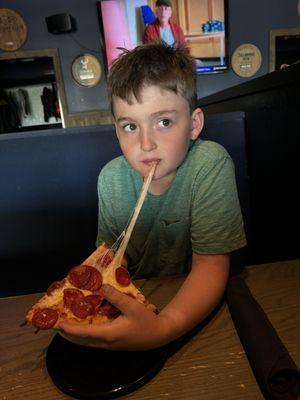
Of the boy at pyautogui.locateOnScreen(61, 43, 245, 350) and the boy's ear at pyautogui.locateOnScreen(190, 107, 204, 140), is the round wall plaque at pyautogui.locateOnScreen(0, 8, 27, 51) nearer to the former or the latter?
the boy at pyautogui.locateOnScreen(61, 43, 245, 350)

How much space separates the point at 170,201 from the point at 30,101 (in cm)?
457

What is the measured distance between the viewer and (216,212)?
73cm

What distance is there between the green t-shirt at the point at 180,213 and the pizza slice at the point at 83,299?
0.86 feet

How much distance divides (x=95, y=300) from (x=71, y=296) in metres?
0.04

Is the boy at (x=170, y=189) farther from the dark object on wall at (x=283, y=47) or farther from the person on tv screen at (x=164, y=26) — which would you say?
the dark object on wall at (x=283, y=47)

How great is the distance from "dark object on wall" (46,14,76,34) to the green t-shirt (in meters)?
3.85

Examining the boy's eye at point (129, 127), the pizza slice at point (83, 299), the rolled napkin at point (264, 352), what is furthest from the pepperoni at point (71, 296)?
the boy's eye at point (129, 127)

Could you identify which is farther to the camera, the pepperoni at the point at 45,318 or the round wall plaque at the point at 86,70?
the round wall plaque at the point at 86,70

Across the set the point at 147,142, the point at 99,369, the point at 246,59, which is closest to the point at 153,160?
the point at 147,142

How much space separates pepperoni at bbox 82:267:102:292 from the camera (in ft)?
1.57

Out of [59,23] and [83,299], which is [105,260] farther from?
[59,23]

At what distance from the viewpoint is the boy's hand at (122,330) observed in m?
0.43

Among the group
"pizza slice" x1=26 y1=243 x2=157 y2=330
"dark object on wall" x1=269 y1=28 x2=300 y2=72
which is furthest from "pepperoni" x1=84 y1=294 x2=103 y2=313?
"dark object on wall" x1=269 y1=28 x2=300 y2=72

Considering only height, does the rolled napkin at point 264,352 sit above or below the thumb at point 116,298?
below
